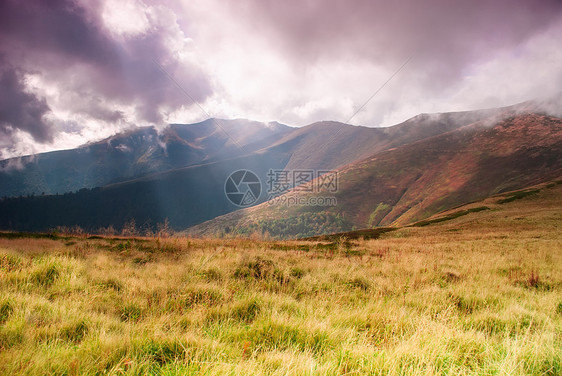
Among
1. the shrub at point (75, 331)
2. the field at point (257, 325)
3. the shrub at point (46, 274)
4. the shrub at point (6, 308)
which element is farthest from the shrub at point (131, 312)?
the shrub at point (46, 274)

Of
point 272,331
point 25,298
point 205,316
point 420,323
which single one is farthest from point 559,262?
point 25,298

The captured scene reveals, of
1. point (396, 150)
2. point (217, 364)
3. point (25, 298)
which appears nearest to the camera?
point (217, 364)

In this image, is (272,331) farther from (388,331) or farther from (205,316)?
(388,331)

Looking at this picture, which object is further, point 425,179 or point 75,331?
point 425,179

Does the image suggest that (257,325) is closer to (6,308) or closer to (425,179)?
(6,308)

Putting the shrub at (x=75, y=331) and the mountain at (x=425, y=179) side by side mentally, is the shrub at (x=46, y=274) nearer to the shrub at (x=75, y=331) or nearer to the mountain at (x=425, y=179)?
the shrub at (x=75, y=331)

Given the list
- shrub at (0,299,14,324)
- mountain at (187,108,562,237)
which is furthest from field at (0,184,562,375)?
mountain at (187,108,562,237)

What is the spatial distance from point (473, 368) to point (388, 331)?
103cm

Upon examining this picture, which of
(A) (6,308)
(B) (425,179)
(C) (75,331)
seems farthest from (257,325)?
(B) (425,179)

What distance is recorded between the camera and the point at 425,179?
147750 millimetres

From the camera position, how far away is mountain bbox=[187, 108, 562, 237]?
116756 millimetres

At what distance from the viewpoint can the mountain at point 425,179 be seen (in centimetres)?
11676

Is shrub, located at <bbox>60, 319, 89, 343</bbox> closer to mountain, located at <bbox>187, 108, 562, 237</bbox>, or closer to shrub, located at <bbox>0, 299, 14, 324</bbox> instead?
shrub, located at <bbox>0, 299, 14, 324</bbox>

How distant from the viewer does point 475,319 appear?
373 cm
